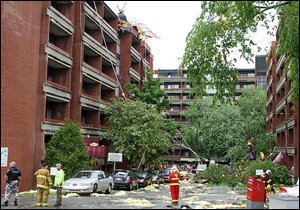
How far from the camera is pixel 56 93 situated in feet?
113

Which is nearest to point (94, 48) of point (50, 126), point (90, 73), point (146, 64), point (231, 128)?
point (90, 73)

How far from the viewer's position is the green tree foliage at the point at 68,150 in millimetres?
30688

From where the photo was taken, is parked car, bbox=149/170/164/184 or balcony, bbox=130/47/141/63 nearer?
parked car, bbox=149/170/164/184

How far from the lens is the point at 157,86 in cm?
5234

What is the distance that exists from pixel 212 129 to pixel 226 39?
5050cm

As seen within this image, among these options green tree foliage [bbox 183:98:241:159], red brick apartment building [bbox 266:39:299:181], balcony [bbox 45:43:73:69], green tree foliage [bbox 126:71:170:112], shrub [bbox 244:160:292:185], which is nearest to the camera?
balcony [bbox 45:43:73:69]

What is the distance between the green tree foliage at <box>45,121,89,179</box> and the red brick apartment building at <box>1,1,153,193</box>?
0.86 m

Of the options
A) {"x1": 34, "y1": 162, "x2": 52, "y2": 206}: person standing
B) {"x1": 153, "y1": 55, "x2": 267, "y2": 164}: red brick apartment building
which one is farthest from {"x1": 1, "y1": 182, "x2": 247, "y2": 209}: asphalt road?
{"x1": 153, "y1": 55, "x2": 267, "y2": 164}: red brick apartment building

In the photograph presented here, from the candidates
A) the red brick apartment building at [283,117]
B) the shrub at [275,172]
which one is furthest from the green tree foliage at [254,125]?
the shrub at [275,172]

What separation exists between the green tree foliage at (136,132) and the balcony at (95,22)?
7816 mm

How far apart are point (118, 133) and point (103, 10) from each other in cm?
1309

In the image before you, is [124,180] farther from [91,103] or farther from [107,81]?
[107,81]

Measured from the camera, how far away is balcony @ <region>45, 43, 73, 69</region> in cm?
3294

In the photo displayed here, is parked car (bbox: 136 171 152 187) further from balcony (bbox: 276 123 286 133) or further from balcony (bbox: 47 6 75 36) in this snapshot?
balcony (bbox: 276 123 286 133)
